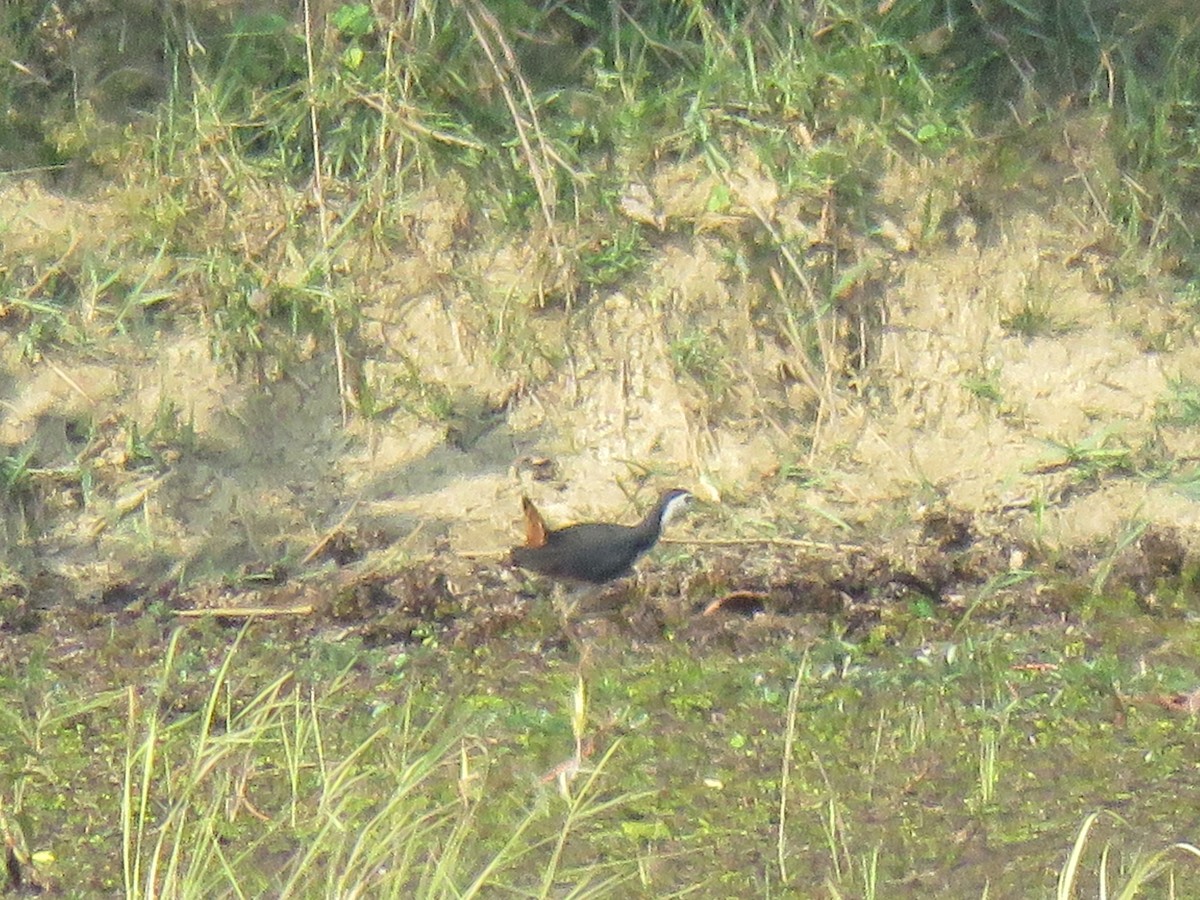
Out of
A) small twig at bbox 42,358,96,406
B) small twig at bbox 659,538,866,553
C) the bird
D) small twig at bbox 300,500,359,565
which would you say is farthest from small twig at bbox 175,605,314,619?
small twig at bbox 659,538,866,553

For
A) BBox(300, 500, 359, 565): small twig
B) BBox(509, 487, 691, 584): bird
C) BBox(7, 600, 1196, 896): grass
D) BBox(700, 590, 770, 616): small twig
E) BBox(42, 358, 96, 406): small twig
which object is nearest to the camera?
BBox(7, 600, 1196, 896): grass

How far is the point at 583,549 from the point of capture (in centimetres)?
562

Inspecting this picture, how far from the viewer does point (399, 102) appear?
253 inches

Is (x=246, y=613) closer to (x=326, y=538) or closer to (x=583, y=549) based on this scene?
(x=326, y=538)

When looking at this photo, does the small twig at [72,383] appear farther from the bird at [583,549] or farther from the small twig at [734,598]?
the small twig at [734,598]

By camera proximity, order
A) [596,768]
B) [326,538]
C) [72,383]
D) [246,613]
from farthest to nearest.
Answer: [72,383]
[326,538]
[246,613]
[596,768]

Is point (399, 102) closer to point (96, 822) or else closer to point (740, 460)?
point (740, 460)

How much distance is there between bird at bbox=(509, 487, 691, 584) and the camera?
5.59 m

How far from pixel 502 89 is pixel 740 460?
1502mm

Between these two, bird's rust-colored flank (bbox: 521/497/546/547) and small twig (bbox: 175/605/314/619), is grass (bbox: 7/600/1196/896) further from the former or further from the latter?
bird's rust-colored flank (bbox: 521/497/546/547)

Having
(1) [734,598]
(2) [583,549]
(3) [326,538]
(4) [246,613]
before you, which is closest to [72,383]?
(3) [326,538]

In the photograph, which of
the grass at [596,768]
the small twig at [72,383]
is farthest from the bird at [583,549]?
the small twig at [72,383]

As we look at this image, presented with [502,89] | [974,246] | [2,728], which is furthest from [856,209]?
[2,728]

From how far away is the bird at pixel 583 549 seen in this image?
18.3ft
